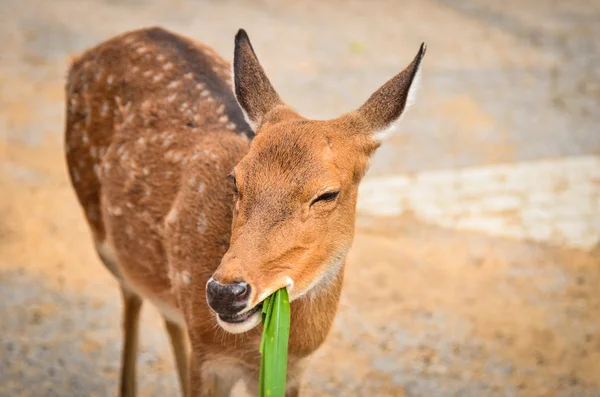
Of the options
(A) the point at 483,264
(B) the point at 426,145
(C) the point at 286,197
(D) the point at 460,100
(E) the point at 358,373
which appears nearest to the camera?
(C) the point at 286,197

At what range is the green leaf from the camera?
3.58 m

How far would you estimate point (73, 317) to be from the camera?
21.9ft

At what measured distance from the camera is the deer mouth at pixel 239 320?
3434mm

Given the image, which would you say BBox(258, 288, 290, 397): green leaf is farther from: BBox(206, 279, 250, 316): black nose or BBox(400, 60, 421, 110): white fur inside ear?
→ BBox(400, 60, 421, 110): white fur inside ear

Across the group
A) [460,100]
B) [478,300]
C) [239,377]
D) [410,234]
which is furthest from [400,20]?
[239,377]

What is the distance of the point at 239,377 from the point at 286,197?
129 cm

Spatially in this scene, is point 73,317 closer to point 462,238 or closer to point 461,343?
point 461,343

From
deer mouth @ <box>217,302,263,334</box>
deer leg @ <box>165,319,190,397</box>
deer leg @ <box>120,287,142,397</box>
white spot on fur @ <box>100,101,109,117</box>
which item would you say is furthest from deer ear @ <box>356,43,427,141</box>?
deer leg @ <box>120,287,142,397</box>

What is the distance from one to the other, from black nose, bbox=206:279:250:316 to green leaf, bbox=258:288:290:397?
236 mm

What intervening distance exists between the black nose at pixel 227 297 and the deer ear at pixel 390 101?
1.13 metres

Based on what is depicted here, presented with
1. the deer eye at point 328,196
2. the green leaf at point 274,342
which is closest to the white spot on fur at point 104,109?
the deer eye at point 328,196

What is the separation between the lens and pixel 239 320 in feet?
11.3

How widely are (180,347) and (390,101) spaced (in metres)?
2.55

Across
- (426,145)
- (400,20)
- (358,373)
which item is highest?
(400,20)
